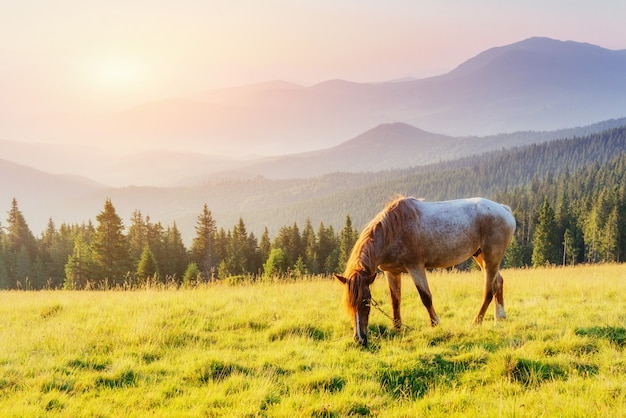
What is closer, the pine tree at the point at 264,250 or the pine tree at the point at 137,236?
the pine tree at the point at 137,236

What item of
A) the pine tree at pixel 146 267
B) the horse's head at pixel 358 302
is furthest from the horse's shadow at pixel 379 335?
the pine tree at pixel 146 267

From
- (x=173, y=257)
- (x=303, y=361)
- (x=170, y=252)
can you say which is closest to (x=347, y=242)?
(x=173, y=257)

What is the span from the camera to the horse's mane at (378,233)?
7.62 metres

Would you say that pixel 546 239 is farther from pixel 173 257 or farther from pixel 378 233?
pixel 378 233

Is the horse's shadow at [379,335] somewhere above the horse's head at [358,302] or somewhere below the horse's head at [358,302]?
below

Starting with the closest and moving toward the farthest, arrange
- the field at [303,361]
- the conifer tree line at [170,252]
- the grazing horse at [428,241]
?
the field at [303,361], the grazing horse at [428,241], the conifer tree line at [170,252]

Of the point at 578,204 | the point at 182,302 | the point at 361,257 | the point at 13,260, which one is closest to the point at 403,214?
the point at 361,257

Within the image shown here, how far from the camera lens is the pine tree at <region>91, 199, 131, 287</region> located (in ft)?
127

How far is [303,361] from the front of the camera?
636cm

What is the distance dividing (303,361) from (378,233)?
309 cm

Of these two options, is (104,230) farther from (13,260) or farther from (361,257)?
(361,257)

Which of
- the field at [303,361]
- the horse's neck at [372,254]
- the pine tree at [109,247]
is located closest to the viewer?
the field at [303,361]

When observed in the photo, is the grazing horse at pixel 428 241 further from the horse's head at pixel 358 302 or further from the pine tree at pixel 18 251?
the pine tree at pixel 18 251

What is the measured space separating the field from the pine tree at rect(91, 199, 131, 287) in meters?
31.3
